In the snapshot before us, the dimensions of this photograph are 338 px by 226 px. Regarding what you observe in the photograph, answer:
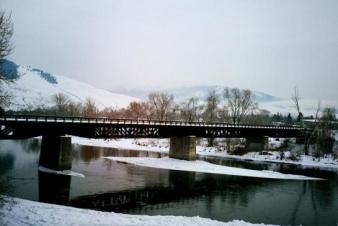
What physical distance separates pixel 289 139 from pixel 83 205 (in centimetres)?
7655

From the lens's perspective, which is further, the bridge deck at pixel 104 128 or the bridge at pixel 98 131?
the bridge deck at pixel 104 128

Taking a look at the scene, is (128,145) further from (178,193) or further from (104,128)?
(178,193)

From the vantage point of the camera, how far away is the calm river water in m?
27.9

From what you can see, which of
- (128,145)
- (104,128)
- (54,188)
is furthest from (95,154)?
(54,188)

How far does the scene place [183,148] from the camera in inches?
2484

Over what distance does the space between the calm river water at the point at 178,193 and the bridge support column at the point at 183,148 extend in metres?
12.0

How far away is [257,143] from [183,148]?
1070 inches

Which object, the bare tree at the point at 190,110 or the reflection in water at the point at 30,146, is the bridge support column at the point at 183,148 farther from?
the bare tree at the point at 190,110

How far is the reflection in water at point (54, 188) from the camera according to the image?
29.1 m

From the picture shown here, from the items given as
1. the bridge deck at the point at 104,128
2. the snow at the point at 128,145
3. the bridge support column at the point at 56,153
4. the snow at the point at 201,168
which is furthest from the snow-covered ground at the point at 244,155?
the bridge support column at the point at 56,153

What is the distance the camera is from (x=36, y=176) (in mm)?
39281

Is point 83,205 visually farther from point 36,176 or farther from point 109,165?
point 109,165

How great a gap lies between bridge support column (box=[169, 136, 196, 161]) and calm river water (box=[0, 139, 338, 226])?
39.3 ft

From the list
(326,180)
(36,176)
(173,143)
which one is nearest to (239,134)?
(173,143)
